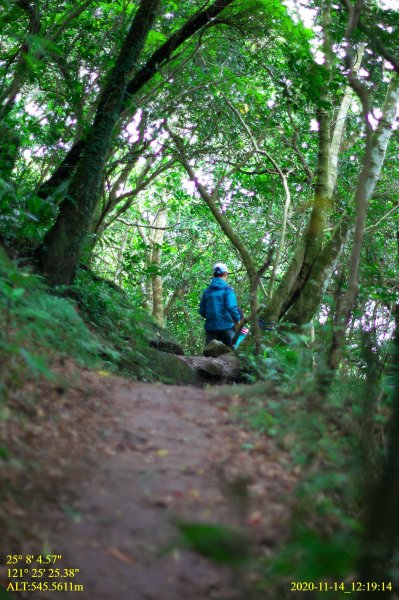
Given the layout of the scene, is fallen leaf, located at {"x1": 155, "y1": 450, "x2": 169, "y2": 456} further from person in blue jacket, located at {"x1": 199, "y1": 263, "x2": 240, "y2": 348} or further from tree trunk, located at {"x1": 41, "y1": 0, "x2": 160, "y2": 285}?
person in blue jacket, located at {"x1": 199, "y1": 263, "x2": 240, "y2": 348}

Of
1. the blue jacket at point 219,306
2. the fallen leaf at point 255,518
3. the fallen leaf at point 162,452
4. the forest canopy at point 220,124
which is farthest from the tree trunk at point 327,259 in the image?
the fallen leaf at point 255,518

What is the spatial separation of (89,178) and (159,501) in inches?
245

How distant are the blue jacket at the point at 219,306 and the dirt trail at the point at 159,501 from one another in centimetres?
A: 619

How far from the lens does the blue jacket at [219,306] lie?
11625mm

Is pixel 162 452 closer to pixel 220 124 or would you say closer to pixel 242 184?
pixel 220 124

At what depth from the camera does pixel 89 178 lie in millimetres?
8977

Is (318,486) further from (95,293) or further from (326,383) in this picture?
Answer: (95,293)

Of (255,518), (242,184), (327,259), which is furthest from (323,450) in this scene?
(242,184)

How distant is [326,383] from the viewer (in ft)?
18.7

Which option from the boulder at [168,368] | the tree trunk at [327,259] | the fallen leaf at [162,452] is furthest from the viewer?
the tree trunk at [327,259]

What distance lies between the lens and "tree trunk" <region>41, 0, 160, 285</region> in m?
8.70

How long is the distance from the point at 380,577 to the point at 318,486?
192 cm

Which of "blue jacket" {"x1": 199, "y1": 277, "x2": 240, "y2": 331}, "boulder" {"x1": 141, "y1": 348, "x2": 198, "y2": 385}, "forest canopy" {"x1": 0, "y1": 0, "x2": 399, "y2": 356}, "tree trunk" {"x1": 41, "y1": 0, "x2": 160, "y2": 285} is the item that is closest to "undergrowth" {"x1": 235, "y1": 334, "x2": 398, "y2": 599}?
"forest canopy" {"x1": 0, "y1": 0, "x2": 399, "y2": 356}

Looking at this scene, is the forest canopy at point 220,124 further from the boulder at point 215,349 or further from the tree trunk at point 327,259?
the boulder at point 215,349
